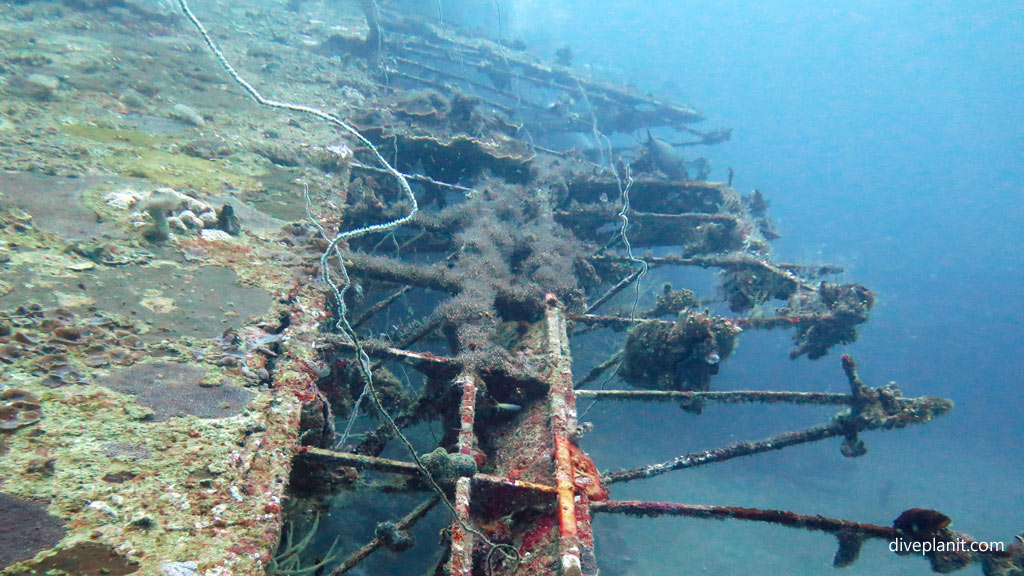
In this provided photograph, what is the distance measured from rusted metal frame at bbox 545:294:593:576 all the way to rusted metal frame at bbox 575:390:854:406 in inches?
19.0

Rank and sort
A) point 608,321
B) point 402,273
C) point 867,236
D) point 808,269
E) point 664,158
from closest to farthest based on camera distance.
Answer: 1. point 402,273
2. point 608,321
3. point 808,269
4. point 664,158
5. point 867,236

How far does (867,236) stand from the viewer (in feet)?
189

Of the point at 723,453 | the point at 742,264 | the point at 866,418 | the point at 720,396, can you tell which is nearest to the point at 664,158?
the point at 742,264

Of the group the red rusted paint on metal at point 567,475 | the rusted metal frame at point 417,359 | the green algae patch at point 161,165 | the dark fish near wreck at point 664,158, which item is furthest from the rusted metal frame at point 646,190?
the rusted metal frame at point 417,359

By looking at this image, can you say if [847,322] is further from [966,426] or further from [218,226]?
[966,426]

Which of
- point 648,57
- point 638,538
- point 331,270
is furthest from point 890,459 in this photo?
point 648,57

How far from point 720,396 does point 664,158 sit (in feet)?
32.6

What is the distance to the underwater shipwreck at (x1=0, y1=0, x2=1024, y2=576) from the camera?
75.9 inches

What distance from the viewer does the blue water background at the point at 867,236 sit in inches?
630

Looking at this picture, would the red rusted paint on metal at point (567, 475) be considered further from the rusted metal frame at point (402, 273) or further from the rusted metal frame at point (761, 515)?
the rusted metal frame at point (402, 273)

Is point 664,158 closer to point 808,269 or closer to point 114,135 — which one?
point 808,269

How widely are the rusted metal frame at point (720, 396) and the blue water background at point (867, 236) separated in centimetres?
849

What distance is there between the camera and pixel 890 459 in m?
23.8

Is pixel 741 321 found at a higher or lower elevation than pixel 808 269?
lower
